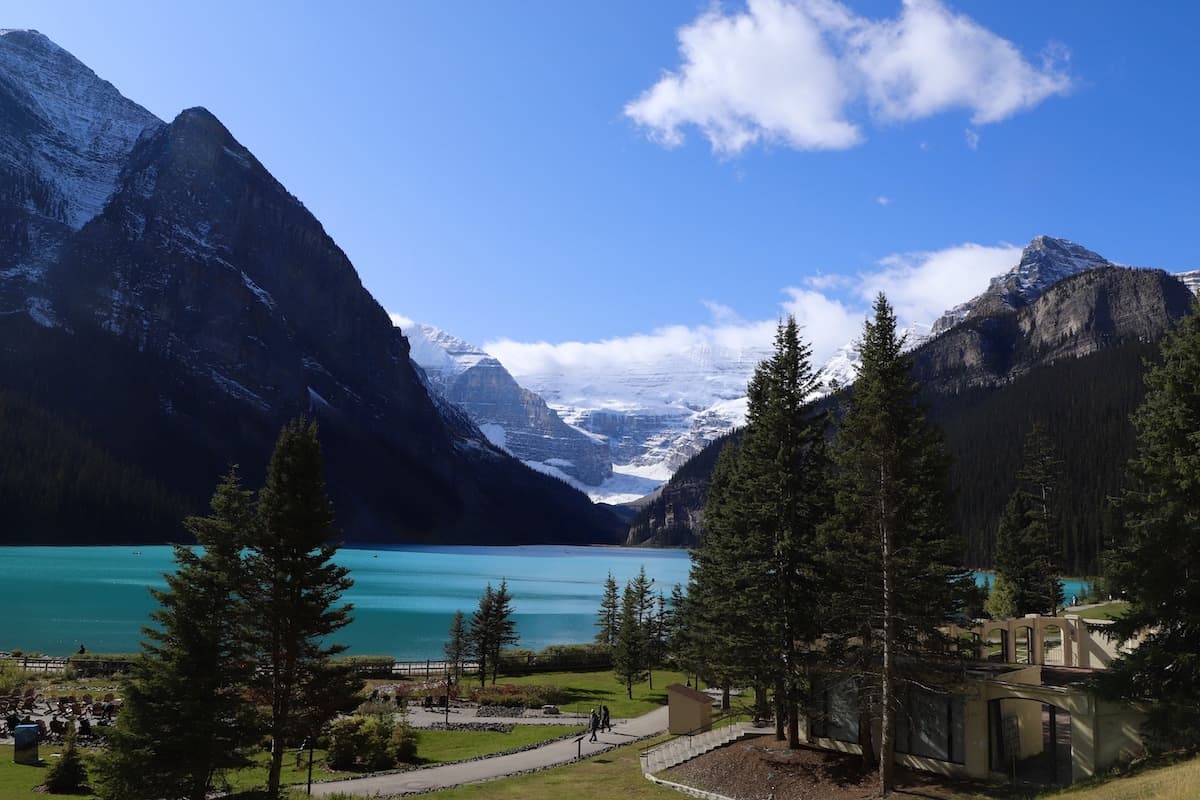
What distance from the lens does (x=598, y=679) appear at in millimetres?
59094

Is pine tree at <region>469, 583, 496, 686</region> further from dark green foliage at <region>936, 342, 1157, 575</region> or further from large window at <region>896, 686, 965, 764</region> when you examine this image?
dark green foliage at <region>936, 342, 1157, 575</region>

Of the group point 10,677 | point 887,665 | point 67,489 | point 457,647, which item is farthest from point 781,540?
point 67,489

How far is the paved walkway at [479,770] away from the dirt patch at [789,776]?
5.71 m

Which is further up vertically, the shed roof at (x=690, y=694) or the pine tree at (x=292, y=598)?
the pine tree at (x=292, y=598)

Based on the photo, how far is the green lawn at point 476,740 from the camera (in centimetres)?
3383

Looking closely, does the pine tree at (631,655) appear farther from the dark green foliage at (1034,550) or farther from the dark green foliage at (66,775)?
the dark green foliage at (66,775)

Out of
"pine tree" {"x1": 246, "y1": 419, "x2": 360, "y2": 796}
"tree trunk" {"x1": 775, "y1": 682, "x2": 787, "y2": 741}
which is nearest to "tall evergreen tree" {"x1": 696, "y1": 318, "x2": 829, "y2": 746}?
"tree trunk" {"x1": 775, "y1": 682, "x2": 787, "y2": 741}

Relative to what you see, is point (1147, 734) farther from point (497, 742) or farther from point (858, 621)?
point (497, 742)

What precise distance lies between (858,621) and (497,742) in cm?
1809

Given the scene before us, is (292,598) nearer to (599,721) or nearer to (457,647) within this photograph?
(599,721)

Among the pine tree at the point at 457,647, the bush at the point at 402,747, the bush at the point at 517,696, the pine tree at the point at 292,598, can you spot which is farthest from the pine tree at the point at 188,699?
the pine tree at the point at 457,647

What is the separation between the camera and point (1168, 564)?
Result: 2103cm

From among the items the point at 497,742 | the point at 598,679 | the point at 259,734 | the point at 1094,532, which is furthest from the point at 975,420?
the point at 259,734

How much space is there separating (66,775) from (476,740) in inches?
648
